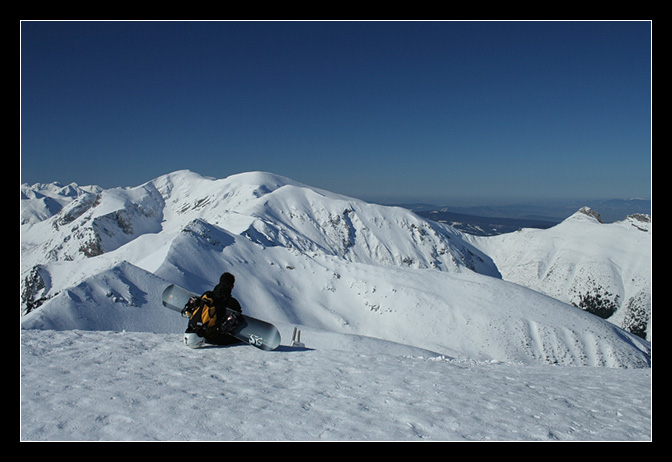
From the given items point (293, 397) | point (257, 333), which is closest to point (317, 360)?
point (257, 333)

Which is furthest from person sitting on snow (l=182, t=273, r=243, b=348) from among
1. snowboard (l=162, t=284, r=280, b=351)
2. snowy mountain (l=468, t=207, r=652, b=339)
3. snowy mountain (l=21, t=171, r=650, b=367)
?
snowy mountain (l=468, t=207, r=652, b=339)

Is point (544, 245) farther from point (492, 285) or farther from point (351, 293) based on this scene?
point (351, 293)

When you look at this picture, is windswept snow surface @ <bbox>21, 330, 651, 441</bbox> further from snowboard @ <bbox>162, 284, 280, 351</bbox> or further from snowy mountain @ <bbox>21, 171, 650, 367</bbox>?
snowy mountain @ <bbox>21, 171, 650, 367</bbox>

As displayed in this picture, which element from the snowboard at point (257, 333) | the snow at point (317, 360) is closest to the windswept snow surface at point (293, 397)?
the snow at point (317, 360)

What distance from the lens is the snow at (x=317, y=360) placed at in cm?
682

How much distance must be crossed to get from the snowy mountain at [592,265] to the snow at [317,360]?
73983mm

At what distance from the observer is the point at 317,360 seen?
37.8 feet

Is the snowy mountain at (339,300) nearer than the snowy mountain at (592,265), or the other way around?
the snowy mountain at (339,300)

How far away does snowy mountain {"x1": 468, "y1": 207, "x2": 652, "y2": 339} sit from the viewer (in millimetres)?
128500

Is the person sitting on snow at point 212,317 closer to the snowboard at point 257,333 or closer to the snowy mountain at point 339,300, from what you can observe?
the snowboard at point 257,333

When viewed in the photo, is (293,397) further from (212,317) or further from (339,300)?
(339,300)

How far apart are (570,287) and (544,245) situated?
31.9 meters
